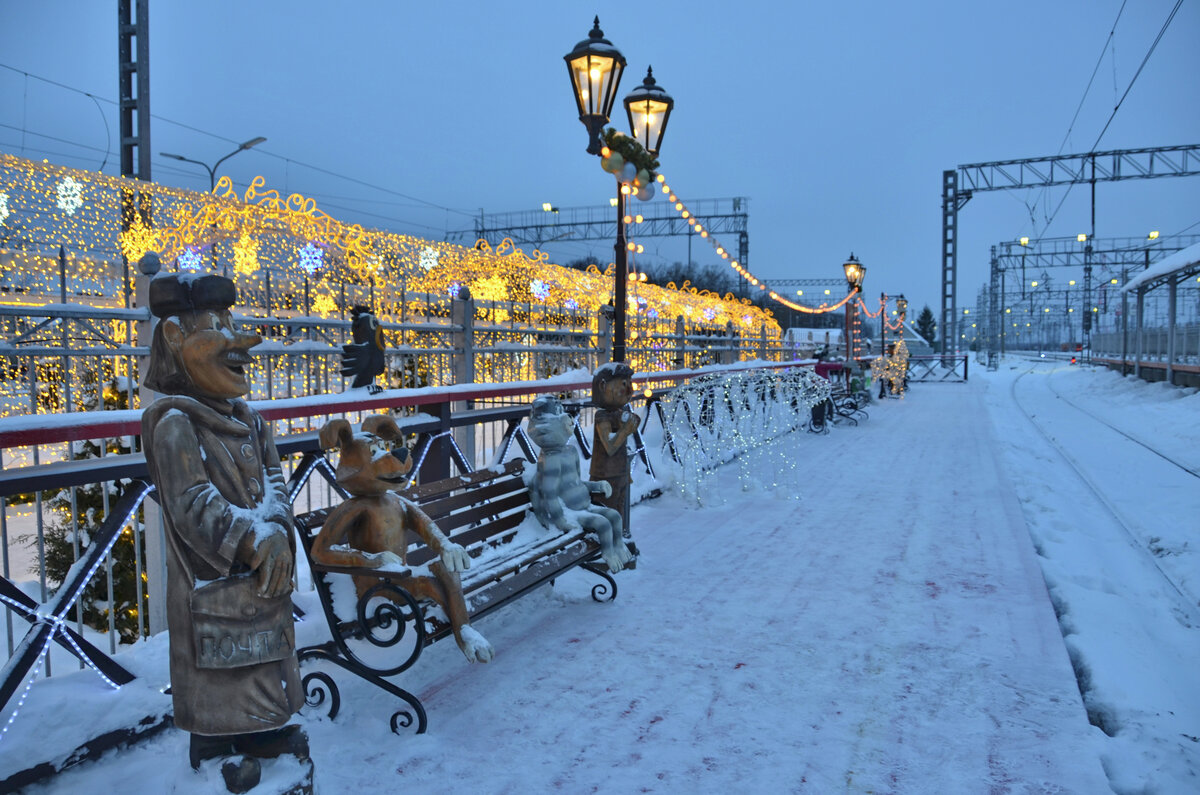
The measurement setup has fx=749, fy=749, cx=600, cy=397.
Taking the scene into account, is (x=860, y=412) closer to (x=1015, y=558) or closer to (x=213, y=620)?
(x=1015, y=558)

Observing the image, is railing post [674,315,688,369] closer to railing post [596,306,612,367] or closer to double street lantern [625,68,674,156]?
railing post [596,306,612,367]

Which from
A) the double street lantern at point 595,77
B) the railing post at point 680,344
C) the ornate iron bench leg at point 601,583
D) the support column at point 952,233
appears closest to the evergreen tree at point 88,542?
the ornate iron bench leg at point 601,583

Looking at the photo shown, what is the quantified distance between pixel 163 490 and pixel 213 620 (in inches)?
16.4

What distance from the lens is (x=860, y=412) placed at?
16031 mm

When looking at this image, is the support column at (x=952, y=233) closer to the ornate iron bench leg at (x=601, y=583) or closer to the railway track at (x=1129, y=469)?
the railway track at (x=1129, y=469)

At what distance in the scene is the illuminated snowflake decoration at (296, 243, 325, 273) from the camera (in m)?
7.36

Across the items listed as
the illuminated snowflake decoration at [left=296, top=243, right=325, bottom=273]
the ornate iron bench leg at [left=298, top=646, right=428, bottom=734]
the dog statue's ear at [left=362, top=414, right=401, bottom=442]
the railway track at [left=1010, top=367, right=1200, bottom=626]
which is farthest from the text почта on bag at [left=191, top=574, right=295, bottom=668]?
the illuminated snowflake decoration at [left=296, top=243, right=325, bottom=273]

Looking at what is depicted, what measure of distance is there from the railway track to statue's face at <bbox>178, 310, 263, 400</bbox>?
18.7 ft

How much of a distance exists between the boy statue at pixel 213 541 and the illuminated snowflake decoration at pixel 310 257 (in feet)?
17.5

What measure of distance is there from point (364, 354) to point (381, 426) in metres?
1.84

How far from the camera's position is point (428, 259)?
33.5 feet

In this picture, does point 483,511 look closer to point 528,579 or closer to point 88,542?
point 528,579

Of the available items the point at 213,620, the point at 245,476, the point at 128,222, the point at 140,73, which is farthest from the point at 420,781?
the point at 140,73

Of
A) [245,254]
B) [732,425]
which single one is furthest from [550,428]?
[732,425]
